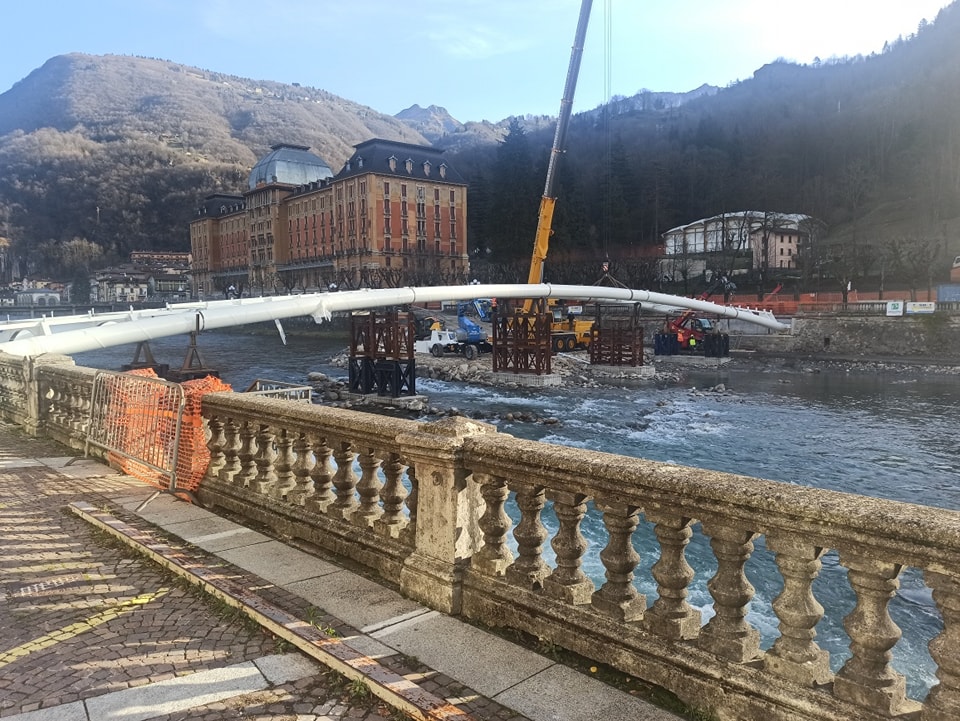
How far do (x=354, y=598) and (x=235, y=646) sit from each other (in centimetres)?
80

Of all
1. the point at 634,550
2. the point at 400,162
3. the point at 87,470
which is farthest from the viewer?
the point at 400,162

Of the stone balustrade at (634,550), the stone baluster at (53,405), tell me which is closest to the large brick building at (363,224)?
the stone baluster at (53,405)

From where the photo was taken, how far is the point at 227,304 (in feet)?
88.9

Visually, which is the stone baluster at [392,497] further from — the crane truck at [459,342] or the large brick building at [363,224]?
the large brick building at [363,224]

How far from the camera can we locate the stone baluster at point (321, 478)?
5.42m

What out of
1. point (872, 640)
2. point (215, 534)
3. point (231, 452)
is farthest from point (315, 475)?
point (872, 640)

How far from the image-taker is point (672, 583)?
3.31 meters

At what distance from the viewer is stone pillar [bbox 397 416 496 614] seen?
13.7 ft

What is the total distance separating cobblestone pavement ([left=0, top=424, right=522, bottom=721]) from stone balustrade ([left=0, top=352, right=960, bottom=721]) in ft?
2.38

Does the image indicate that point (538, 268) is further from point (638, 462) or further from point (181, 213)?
point (181, 213)

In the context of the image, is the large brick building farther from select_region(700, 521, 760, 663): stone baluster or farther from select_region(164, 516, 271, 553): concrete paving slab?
select_region(700, 521, 760, 663): stone baluster

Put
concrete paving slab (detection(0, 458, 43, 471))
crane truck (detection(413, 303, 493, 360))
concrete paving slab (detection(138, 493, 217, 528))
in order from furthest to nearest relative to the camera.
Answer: crane truck (detection(413, 303, 493, 360))
concrete paving slab (detection(0, 458, 43, 471))
concrete paving slab (detection(138, 493, 217, 528))

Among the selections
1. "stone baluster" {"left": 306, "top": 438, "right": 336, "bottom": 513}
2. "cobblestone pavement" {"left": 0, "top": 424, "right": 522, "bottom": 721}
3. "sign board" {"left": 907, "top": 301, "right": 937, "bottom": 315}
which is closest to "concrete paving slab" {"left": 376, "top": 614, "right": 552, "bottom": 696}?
"cobblestone pavement" {"left": 0, "top": 424, "right": 522, "bottom": 721}

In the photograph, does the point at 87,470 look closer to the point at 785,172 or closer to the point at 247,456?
the point at 247,456
